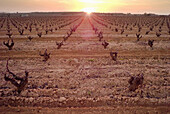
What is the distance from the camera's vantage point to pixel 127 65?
1058 cm

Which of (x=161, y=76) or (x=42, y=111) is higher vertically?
(x=161, y=76)

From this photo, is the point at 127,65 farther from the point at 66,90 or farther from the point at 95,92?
the point at 66,90

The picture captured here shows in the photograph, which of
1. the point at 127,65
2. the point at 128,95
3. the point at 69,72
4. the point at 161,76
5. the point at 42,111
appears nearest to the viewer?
the point at 42,111

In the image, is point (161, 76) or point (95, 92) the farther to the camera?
point (161, 76)

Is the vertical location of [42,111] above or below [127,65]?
below

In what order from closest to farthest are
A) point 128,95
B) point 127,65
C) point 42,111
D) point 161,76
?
point 42,111 → point 128,95 → point 161,76 → point 127,65

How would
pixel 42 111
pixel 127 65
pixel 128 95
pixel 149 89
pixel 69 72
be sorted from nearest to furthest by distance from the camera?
pixel 42 111
pixel 128 95
pixel 149 89
pixel 69 72
pixel 127 65

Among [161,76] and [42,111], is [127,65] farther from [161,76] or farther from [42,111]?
[42,111]

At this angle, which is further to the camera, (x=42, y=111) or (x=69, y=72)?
(x=69, y=72)

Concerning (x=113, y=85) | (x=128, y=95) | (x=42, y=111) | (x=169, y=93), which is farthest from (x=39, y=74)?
(x=169, y=93)

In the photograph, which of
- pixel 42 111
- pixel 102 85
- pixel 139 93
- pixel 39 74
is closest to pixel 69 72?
pixel 39 74

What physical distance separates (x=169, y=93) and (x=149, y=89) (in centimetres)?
90

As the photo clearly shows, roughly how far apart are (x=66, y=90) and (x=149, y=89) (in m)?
4.20

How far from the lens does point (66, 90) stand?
735 cm
